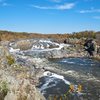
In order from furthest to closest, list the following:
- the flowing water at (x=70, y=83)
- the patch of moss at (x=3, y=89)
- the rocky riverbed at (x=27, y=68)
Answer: the flowing water at (x=70, y=83), the rocky riverbed at (x=27, y=68), the patch of moss at (x=3, y=89)

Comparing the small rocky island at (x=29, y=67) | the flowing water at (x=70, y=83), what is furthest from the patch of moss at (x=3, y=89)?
the flowing water at (x=70, y=83)

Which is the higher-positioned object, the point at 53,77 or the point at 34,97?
the point at 34,97

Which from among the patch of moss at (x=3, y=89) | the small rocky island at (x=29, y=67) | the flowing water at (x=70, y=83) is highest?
the patch of moss at (x=3, y=89)

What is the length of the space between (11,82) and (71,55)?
178 feet

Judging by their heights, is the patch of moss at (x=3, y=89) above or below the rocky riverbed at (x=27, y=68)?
above

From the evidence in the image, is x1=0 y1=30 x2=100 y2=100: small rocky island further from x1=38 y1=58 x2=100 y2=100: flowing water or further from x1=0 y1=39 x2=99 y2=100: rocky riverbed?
x1=38 y1=58 x2=100 y2=100: flowing water

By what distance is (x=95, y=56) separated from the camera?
64062mm

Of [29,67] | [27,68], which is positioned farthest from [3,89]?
[29,67]

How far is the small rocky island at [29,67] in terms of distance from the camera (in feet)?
37.6

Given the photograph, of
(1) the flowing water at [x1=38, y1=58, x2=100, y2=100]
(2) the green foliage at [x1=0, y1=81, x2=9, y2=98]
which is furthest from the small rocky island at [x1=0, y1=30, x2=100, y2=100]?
(1) the flowing water at [x1=38, y1=58, x2=100, y2=100]

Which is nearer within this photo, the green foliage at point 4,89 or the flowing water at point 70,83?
the green foliage at point 4,89

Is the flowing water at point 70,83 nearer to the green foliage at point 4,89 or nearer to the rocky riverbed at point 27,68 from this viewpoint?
the rocky riverbed at point 27,68

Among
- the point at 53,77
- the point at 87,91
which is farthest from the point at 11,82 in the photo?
the point at 53,77

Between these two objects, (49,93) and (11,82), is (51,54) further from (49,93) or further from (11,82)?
(11,82)
